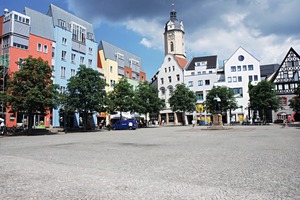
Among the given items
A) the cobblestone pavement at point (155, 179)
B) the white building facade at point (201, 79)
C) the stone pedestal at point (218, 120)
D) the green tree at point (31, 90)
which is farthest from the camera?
the white building facade at point (201, 79)

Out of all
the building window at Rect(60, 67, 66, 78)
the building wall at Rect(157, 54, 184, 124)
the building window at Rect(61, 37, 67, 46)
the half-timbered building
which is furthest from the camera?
the building wall at Rect(157, 54, 184, 124)

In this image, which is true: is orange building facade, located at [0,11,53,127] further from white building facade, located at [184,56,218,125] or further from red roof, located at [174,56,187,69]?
red roof, located at [174,56,187,69]

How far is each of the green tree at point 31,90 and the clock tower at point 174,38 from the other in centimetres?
5692

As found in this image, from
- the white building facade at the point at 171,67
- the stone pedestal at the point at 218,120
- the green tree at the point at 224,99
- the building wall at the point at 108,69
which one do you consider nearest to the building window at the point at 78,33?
the building wall at the point at 108,69

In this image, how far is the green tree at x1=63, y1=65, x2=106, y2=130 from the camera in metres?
35.7

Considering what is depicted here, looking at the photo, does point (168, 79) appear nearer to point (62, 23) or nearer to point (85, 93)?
point (62, 23)

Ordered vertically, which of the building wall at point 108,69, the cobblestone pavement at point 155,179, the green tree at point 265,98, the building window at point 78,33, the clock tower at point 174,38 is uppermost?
the clock tower at point 174,38

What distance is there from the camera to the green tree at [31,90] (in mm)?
28000

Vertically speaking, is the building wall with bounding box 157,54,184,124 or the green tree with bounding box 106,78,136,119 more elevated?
the building wall with bounding box 157,54,184,124

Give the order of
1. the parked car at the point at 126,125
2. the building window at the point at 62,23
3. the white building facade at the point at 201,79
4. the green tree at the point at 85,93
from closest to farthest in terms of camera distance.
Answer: the green tree at the point at 85,93, the parked car at the point at 126,125, the building window at the point at 62,23, the white building facade at the point at 201,79

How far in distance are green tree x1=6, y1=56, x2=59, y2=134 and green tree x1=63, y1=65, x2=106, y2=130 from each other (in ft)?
16.1

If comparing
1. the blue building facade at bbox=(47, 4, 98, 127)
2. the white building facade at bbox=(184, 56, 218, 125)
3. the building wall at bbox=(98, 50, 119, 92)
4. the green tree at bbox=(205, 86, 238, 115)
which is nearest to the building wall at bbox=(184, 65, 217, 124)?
the white building facade at bbox=(184, 56, 218, 125)

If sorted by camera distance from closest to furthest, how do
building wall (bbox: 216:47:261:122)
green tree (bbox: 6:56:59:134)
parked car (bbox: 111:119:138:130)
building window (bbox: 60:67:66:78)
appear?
green tree (bbox: 6:56:59:134), parked car (bbox: 111:119:138:130), building window (bbox: 60:67:66:78), building wall (bbox: 216:47:261:122)

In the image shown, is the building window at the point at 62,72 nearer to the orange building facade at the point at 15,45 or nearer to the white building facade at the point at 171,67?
the orange building facade at the point at 15,45
